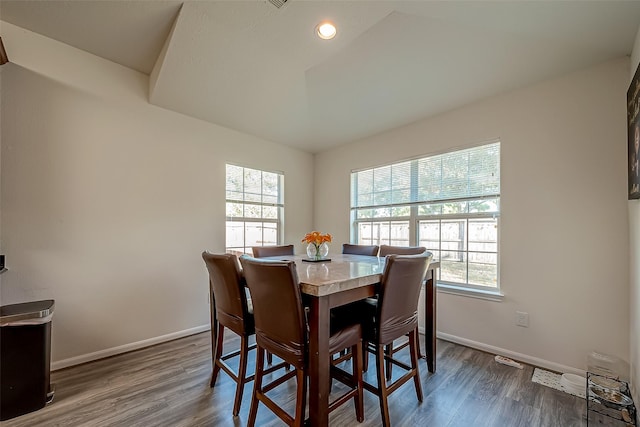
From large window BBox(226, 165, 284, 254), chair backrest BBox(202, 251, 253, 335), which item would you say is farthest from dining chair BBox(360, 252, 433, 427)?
large window BBox(226, 165, 284, 254)

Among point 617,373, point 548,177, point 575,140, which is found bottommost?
point 617,373

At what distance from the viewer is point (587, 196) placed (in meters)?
2.14

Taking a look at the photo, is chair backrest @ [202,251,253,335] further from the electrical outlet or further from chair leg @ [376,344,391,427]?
the electrical outlet

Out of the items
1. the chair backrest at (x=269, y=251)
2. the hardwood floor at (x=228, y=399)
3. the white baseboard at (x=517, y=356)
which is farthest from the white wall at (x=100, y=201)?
the white baseboard at (x=517, y=356)

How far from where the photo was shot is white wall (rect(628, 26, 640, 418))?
170 cm

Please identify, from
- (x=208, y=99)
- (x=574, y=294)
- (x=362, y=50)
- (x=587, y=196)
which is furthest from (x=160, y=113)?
(x=574, y=294)

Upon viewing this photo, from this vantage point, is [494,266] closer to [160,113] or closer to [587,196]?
[587,196]

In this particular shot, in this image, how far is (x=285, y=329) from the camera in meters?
1.42

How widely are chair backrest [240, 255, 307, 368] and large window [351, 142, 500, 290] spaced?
218cm

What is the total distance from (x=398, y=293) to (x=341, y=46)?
210cm

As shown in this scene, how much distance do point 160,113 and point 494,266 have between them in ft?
12.5

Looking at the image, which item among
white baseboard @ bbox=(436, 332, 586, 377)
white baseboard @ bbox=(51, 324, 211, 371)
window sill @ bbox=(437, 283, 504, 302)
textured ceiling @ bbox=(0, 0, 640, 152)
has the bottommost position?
white baseboard @ bbox=(51, 324, 211, 371)

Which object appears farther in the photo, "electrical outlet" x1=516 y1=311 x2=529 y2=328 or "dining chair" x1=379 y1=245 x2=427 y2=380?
"electrical outlet" x1=516 y1=311 x2=529 y2=328

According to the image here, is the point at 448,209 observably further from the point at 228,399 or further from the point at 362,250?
the point at 228,399
